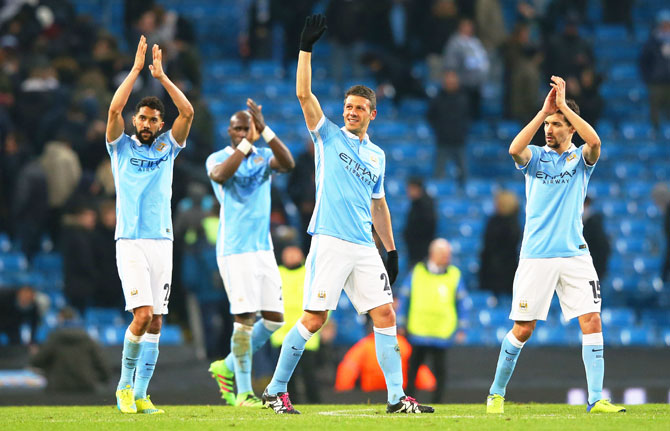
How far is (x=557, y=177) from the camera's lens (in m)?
11.2

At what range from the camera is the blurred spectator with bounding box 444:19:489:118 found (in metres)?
25.2

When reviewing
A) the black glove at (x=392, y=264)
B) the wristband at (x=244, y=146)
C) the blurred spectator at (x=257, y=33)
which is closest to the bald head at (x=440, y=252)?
the wristband at (x=244, y=146)

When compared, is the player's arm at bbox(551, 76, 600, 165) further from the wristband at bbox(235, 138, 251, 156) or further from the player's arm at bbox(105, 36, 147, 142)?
the player's arm at bbox(105, 36, 147, 142)

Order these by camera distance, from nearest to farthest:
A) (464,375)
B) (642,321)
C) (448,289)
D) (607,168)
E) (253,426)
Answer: (253,426) → (448,289) → (464,375) → (642,321) → (607,168)

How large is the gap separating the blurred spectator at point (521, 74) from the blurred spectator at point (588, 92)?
2.64 ft

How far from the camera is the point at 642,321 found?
73.7 ft

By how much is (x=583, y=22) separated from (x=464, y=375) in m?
12.1

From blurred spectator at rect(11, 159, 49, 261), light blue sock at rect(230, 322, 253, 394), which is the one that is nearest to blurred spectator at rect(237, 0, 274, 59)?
blurred spectator at rect(11, 159, 49, 261)

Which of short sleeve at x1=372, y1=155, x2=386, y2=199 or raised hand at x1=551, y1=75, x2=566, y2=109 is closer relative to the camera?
raised hand at x1=551, y1=75, x2=566, y2=109

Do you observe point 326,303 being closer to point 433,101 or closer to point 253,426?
point 253,426

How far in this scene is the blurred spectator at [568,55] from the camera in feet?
82.8

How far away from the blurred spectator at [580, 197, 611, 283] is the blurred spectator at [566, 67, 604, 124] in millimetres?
4227

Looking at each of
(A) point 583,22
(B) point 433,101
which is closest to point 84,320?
(B) point 433,101

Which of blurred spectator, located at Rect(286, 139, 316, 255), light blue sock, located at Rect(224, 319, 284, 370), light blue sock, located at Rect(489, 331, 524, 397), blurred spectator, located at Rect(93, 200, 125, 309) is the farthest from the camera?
blurred spectator, located at Rect(286, 139, 316, 255)
